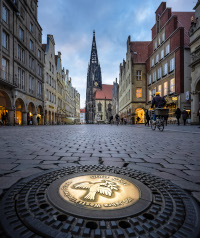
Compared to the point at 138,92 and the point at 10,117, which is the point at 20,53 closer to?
the point at 10,117

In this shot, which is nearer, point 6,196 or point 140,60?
point 6,196

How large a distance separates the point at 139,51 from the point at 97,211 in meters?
38.5

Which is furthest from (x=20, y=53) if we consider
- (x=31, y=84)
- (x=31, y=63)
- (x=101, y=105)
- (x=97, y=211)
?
(x=101, y=105)

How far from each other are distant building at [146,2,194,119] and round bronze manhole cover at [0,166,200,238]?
17446 mm

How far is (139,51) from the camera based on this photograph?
116 feet

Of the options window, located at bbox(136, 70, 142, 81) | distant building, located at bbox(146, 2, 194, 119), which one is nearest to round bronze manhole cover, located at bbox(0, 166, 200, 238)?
distant building, located at bbox(146, 2, 194, 119)

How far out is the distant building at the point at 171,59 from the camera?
20875mm

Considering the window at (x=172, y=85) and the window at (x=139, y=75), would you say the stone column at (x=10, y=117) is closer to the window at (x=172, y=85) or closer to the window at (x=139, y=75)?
the window at (x=172, y=85)

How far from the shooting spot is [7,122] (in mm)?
18875

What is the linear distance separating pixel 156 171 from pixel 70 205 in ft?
4.48

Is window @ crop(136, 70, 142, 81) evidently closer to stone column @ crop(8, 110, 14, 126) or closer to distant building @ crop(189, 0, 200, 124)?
distant building @ crop(189, 0, 200, 124)

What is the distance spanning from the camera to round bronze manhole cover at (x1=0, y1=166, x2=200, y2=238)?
0.85 metres

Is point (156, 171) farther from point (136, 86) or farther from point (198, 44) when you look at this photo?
point (136, 86)

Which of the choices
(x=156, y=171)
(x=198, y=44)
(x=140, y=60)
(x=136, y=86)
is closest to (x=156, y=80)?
(x=136, y=86)
